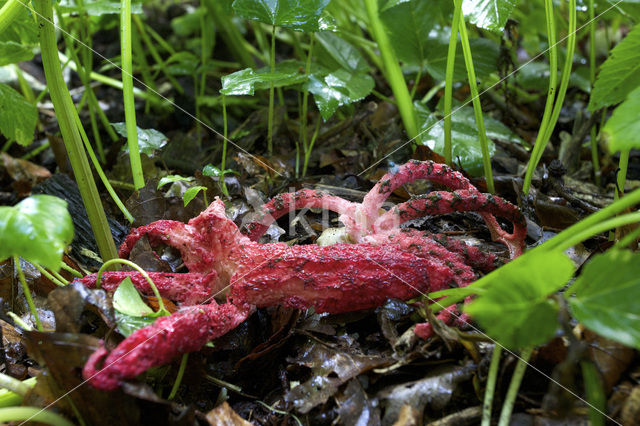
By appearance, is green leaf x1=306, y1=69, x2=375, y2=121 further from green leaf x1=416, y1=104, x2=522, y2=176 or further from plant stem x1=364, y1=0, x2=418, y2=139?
green leaf x1=416, y1=104, x2=522, y2=176

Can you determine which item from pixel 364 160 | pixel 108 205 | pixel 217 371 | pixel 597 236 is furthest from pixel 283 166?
pixel 597 236

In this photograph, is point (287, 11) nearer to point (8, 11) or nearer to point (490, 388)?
point (8, 11)

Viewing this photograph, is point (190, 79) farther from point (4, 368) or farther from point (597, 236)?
point (597, 236)

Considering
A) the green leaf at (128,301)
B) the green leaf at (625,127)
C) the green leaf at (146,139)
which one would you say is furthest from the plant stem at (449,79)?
the green leaf at (128,301)

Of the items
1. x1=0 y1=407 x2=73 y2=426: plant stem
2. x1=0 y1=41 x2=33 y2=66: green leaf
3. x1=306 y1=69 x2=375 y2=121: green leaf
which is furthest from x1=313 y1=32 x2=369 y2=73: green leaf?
x1=0 y1=407 x2=73 y2=426: plant stem

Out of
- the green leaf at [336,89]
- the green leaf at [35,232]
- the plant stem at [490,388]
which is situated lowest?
the plant stem at [490,388]

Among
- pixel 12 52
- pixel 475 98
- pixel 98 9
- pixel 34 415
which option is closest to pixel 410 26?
pixel 475 98

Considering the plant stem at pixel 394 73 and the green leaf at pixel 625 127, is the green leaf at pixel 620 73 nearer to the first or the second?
the green leaf at pixel 625 127
